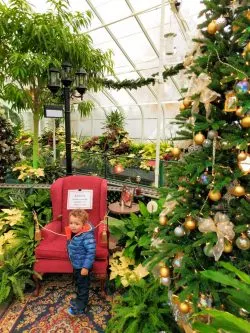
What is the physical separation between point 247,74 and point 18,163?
5.40 m

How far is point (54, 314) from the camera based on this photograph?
9.01ft

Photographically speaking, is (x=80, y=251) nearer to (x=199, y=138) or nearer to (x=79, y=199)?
(x=79, y=199)

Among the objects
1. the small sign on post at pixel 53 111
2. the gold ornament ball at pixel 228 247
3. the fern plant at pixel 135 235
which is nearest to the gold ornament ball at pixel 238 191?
→ the gold ornament ball at pixel 228 247

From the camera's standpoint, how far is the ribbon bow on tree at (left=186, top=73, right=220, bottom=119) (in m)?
1.64

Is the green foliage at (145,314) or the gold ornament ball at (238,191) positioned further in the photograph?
the green foliage at (145,314)

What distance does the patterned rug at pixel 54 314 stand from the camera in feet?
8.38

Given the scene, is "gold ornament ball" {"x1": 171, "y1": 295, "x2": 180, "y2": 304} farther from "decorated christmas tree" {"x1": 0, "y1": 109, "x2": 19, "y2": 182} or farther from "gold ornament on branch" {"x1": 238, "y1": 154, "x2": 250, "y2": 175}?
"decorated christmas tree" {"x1": 0, "y1": 109, "x2": 19, "y2": 182}

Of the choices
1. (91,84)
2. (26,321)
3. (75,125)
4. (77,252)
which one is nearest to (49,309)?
(26,321)

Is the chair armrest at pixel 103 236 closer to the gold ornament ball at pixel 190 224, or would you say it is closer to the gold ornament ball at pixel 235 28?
the gold ornament ball at pixel 190 224

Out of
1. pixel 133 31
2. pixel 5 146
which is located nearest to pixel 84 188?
pixel 5 146

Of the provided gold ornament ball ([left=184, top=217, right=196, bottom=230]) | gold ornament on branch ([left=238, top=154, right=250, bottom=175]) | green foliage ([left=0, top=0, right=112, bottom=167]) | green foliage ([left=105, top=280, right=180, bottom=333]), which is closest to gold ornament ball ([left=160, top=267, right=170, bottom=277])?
gold ornament ball ([left=184, top=217, right=196, bottom=230])

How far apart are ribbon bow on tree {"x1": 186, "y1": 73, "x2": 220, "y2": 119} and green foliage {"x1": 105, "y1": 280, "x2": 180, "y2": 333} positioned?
5.38ft

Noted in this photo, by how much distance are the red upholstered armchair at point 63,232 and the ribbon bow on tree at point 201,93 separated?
1767mm

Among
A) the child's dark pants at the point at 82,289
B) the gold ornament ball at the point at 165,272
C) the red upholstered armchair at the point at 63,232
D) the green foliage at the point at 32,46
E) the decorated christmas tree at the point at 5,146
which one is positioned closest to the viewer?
the gold ornament ball at the point at 165,272
